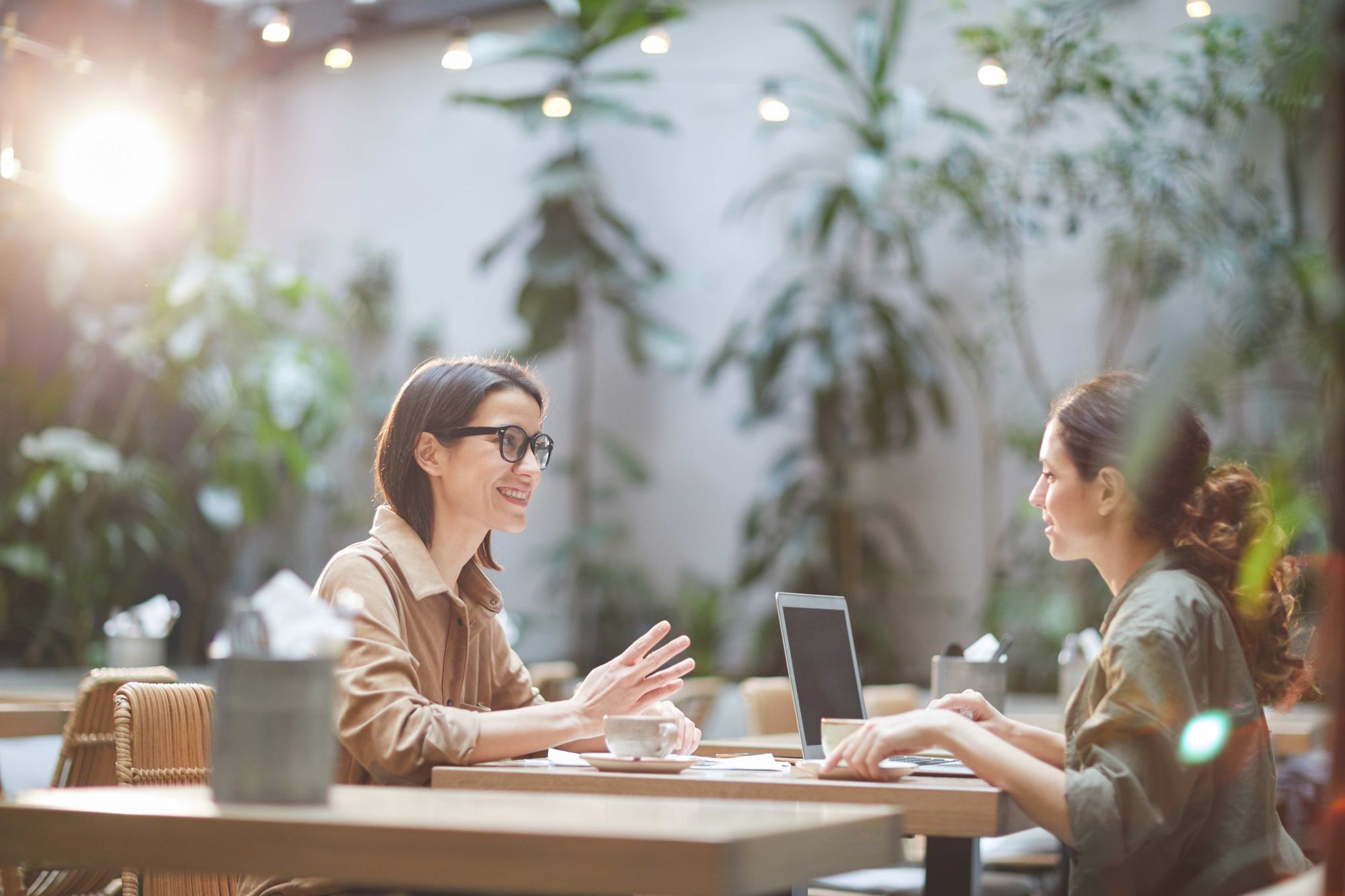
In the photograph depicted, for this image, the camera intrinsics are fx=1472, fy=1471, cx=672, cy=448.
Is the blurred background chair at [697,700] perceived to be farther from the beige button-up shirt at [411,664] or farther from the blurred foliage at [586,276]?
the blurred foliage at [586,276]

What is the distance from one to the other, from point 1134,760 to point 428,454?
116 cm

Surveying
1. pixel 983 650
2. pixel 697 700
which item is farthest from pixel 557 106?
pixel 983 650

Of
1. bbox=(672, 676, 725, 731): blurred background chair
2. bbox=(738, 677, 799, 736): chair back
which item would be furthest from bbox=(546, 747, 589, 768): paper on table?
bbox=(672, 676, 725, 731): blurred background chair

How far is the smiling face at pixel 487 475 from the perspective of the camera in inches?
90.2

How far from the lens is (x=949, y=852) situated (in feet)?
5.99

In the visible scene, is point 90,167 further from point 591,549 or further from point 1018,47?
point 1018,47

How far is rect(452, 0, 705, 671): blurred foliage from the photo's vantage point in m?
6.57

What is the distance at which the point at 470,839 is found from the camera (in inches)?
47.3

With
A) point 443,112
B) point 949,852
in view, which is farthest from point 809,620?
point 443,112

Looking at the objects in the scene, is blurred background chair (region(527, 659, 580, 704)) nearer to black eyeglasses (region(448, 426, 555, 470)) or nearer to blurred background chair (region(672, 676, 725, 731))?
blurred background chair (region(672, 676, 725, 731))

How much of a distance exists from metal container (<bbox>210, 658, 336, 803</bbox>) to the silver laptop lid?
0.81 m

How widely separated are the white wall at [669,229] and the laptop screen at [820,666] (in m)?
4.12

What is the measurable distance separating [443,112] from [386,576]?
6318 mm

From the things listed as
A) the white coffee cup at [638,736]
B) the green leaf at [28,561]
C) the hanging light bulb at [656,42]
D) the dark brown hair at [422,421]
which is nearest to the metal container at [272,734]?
the white coffee cup at [638,736]
